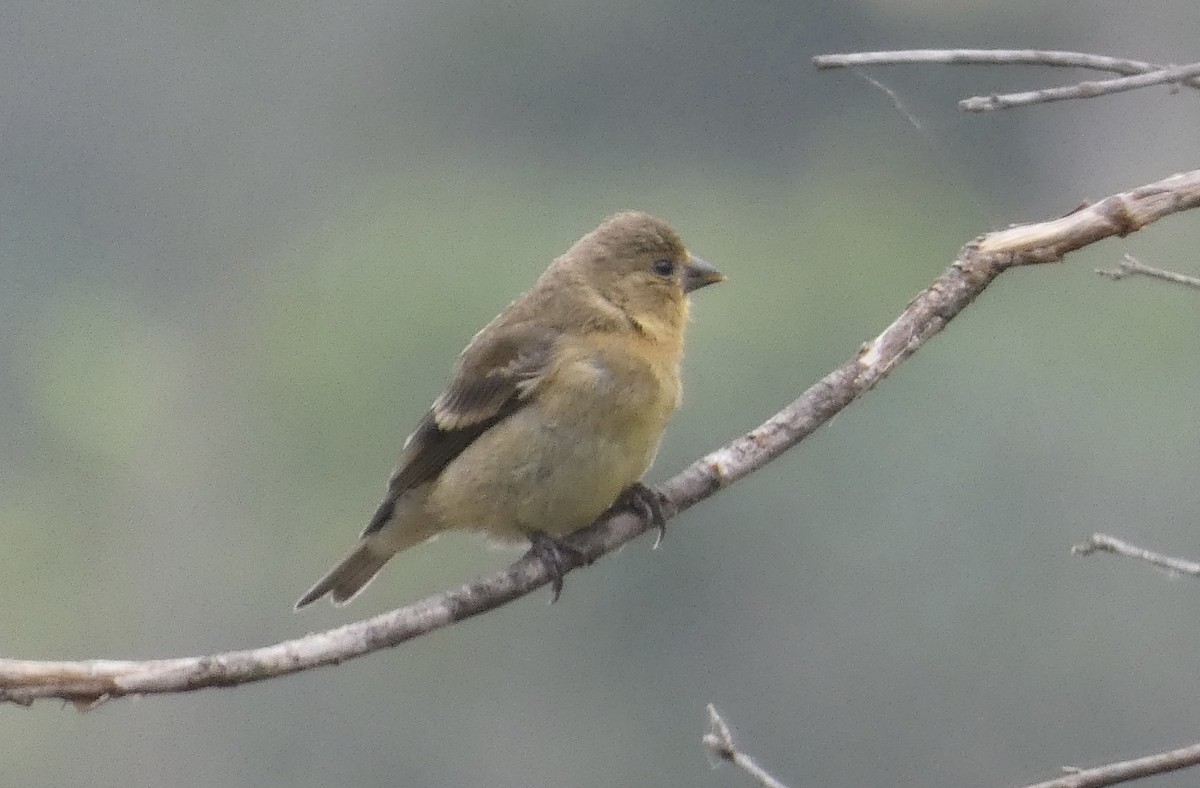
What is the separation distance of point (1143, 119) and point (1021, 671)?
1.99m

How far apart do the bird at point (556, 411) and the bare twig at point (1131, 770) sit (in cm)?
121

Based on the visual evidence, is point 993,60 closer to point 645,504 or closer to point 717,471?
point 717,471

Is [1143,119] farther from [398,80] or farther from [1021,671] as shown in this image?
[398,80]

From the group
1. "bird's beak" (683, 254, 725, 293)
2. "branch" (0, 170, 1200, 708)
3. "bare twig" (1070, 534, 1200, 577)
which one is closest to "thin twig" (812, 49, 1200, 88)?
"branch" (0, 170, 1200, 708)

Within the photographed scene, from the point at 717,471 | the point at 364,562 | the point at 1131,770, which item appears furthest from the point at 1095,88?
the point at 364,562

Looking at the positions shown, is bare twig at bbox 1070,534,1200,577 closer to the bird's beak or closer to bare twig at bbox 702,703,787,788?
bare twig at bbox 702,703,787,788

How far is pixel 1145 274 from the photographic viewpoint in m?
2.18

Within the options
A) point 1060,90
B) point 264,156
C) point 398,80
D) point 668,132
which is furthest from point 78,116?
point 1060,90

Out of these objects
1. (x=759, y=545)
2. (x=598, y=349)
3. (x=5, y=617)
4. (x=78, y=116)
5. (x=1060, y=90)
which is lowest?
(x=5, y=617)

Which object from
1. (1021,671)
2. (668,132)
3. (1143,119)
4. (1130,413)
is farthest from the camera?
(668,132)

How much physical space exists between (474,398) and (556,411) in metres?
0.23

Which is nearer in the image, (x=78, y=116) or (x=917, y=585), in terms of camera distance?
(x=917, y=585)

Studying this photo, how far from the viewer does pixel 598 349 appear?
10.8ft

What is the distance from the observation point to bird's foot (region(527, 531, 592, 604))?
3.04m
